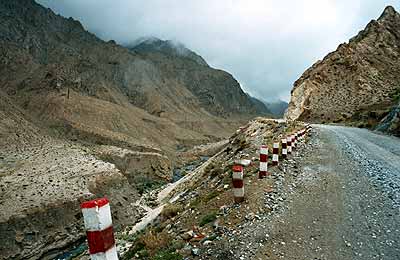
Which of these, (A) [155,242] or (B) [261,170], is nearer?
(A) [155,242]

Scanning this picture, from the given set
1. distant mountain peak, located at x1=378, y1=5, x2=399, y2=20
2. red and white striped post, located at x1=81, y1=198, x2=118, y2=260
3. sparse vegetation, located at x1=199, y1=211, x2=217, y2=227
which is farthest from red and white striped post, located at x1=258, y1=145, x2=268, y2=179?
distant mountain peak, located at x1=378, y1=5, x2=399, y2=20

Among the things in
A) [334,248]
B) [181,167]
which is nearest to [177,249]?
[334,248]

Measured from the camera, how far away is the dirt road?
268 inches

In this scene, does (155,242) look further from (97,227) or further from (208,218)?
(97,227)

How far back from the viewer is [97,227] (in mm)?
4141

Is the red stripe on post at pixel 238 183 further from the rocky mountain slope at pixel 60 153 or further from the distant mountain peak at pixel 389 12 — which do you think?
the distant mountain peak at pixel 389 12

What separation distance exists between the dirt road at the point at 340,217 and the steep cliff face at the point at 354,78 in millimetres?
52092

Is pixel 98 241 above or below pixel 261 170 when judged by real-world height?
above

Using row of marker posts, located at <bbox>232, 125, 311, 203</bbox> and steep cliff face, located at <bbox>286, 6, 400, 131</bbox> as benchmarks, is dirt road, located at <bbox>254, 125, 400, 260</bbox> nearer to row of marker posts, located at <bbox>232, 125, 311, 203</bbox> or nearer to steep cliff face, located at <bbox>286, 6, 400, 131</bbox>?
row of marker posts, located at <bbox>232, 125, 311, 203</bbox>

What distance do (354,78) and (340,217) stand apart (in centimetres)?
6725

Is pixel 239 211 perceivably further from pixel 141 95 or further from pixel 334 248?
pixel 141 95

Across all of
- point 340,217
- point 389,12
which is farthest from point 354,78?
point 340,217

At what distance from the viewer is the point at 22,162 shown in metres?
49.9

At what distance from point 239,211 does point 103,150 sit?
209 ft
